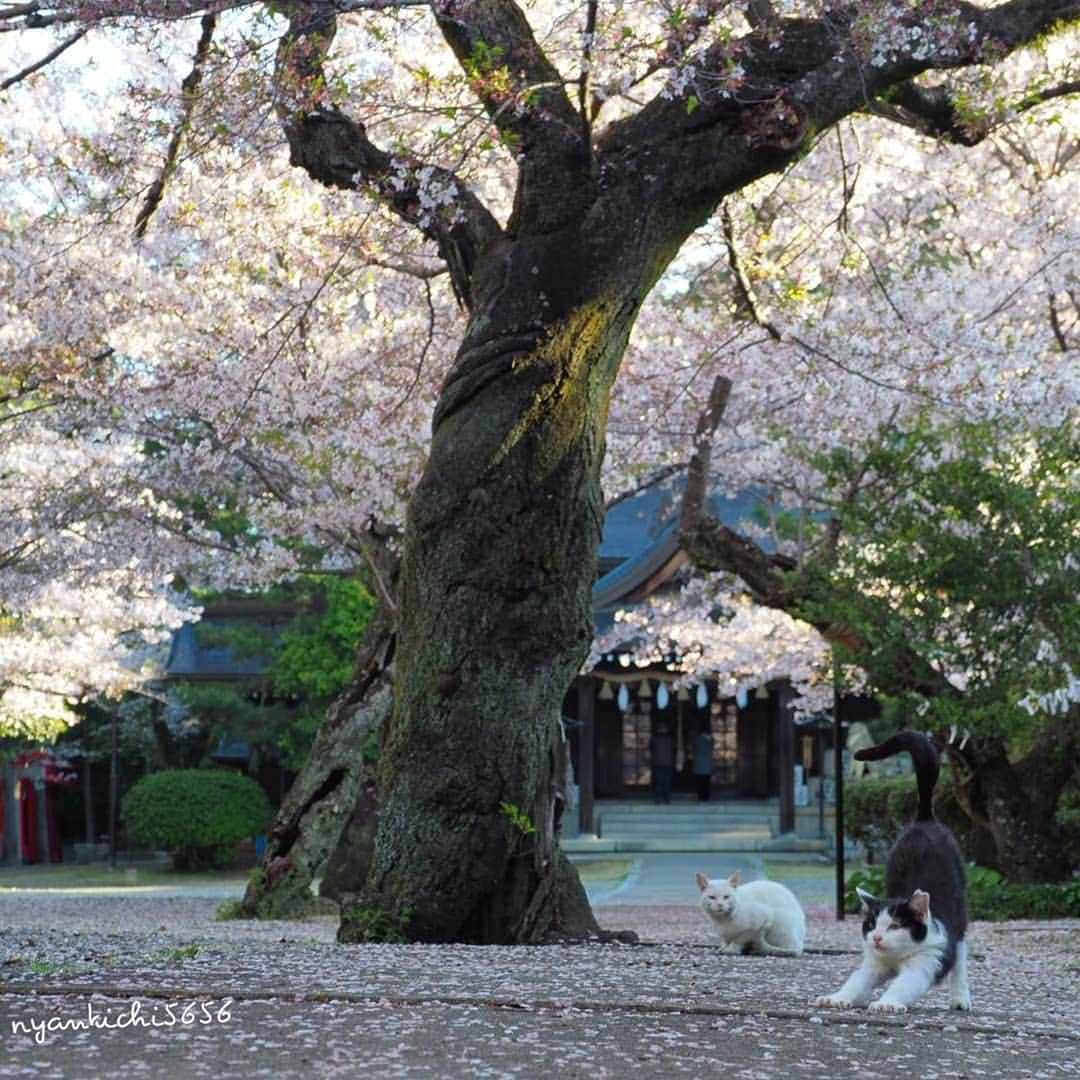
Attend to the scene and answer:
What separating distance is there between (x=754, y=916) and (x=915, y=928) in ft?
10.6

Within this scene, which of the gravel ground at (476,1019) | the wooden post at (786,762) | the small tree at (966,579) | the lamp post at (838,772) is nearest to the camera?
the gravel ground at (476,1019)

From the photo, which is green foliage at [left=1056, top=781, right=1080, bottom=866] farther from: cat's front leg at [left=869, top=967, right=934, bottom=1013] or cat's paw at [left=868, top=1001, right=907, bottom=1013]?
cat's paw at [left=868, top=1001, right=907, bottom=1013]

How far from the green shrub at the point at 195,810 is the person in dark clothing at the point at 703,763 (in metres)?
9.24

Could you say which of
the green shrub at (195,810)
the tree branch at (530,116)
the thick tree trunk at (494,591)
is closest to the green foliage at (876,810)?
the green shrub at (195,810)

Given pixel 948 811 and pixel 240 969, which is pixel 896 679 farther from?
pixel 240 969

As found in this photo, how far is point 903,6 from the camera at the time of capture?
8570 mm

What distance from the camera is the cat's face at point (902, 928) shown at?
6.09 meters

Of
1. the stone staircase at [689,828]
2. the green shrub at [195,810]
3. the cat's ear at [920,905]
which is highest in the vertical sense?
the cat's ear at [920,905]

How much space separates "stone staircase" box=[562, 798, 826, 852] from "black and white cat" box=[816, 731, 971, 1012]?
2291 centimetres

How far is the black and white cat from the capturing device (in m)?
6.12

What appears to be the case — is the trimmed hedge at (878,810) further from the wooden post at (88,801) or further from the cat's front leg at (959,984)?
the wooden post at (88,801)

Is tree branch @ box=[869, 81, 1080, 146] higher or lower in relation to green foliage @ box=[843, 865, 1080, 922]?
higher

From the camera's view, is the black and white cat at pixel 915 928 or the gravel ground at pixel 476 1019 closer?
the gravel ground at pixel 476 1019

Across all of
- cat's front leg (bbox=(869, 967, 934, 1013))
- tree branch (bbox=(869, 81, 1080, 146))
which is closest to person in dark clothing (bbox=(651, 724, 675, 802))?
tree branch (bbox=(869, 81, 1080, 146))
